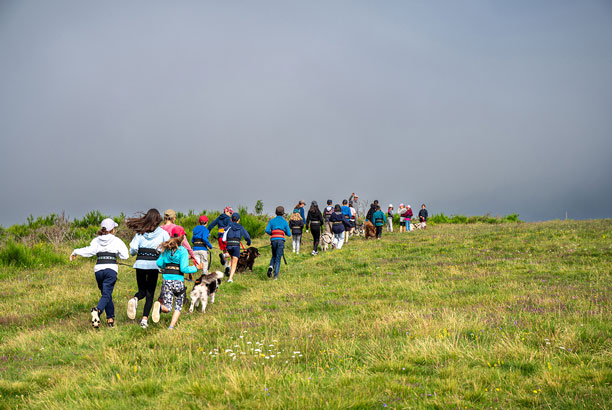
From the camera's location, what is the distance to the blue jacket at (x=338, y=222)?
19875mm

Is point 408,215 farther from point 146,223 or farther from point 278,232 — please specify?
point 146,223

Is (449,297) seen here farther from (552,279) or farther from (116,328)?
(116,328)

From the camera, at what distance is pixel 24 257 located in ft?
57.3

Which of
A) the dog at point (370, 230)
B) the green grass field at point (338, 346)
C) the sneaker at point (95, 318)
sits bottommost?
the green grass field at point (338, 346)

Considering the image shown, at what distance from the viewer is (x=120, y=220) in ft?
92.9

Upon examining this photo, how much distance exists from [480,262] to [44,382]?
13.6m

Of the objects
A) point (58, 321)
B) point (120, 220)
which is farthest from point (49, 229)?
point (58, 321)

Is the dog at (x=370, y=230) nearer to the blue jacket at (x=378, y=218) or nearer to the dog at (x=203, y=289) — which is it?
the blue jacket at (x=378, y=218)

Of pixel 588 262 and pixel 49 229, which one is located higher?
pixel 49 229

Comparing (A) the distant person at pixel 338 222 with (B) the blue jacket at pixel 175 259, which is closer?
(B) the blue jacket at pixel 175 259

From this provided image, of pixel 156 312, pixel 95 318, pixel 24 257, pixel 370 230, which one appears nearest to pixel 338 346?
pixel 156 312

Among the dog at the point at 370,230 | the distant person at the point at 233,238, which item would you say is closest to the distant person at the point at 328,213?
the dog at the point at 370,230

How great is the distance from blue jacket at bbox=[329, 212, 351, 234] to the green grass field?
7.13 metres

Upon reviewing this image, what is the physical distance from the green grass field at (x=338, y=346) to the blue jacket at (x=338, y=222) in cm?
713
